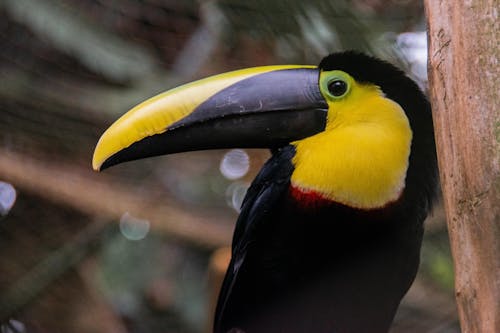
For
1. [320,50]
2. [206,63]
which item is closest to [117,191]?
[206,63]

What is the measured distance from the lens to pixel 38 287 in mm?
4242

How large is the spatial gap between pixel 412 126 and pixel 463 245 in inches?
38.2

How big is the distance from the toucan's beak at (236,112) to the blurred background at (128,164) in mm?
738

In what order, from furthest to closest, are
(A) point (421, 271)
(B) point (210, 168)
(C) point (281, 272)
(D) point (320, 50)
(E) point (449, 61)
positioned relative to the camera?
1. (B) point (210, 168)
2. (A) point (421, 271)
3. (D) point (320, 50)
4. (C) point (281, 272)
5. (E) point (449, 61)

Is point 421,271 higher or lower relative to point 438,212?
lower

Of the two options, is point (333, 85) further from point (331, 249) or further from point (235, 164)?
point (235, 164)

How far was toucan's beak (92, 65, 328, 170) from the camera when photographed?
2627 mm

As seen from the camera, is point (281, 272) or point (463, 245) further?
point (281, 272)

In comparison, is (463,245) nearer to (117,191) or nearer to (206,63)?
(206,63)

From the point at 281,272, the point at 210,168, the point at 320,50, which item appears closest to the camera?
the point at 281,272

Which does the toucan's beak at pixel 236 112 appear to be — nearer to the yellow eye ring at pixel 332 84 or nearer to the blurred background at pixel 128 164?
the yellow eye ring at pixel 332 84

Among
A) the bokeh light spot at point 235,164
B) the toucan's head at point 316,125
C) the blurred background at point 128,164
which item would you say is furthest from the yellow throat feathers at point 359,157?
the bokeh light spot at point 235,164

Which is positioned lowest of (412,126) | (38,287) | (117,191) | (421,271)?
(38,287)

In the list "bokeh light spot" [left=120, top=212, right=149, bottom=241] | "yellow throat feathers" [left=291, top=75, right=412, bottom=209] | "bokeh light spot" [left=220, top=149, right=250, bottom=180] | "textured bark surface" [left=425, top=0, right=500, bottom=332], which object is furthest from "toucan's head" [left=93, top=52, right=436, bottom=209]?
"bokeh light spot" [left=120, top=212, right=149, bottom=241]
